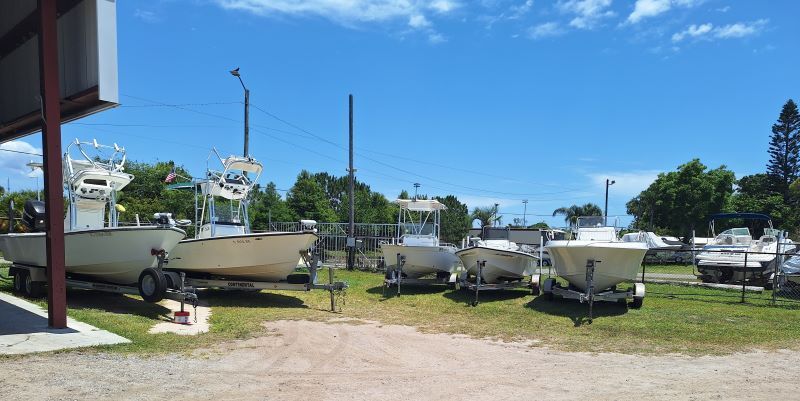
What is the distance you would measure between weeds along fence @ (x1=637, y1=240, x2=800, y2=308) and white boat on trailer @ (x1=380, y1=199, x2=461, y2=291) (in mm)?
5325

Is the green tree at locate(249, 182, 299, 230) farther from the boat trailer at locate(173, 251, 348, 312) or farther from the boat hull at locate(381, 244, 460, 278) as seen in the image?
the boat trailer at locate(173, 251, 348, 312)

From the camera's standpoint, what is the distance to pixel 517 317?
1180 cm

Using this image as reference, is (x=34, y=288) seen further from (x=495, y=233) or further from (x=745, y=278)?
(x=745, y=278)

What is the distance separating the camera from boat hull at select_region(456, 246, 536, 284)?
14.5 m

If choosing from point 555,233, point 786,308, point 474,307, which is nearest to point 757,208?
point 555,233

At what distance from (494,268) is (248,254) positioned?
6212mm

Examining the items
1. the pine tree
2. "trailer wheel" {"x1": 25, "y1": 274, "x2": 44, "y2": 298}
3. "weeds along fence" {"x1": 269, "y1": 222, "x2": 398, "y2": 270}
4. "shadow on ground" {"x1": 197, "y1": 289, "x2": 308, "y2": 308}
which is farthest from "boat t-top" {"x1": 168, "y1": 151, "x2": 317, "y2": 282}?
the pine tree

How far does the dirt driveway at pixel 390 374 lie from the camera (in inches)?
227

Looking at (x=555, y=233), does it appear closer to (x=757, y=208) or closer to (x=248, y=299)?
(x=248, y=299)

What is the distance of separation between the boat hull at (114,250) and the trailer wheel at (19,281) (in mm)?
605

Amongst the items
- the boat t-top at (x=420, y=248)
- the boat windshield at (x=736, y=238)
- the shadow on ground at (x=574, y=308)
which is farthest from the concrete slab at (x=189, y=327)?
the boat windshield at (x=736, y=238)

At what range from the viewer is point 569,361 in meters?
7.79

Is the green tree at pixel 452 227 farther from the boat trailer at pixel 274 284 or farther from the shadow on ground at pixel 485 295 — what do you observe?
the boat trailer at pixel 274 284

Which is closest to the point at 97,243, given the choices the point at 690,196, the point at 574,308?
the point at 574,308
